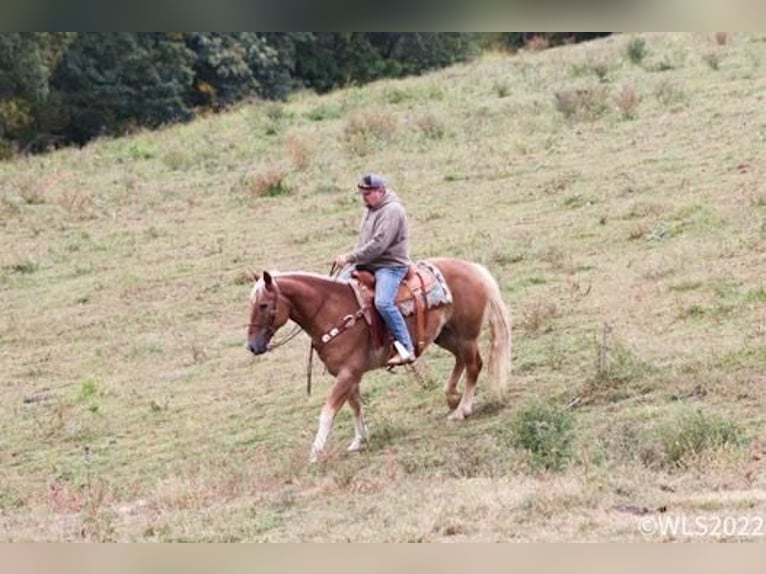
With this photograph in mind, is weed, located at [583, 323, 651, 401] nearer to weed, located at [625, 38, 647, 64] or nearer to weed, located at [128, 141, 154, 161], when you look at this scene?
weed, located at [128, 141, 154, 161]

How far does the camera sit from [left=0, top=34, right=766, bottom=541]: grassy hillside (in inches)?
309

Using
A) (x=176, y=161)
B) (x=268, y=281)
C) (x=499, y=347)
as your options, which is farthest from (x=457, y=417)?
(x=176, y=161)

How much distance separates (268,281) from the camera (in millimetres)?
9766

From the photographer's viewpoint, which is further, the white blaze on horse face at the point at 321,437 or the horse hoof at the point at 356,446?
the horse hoof at the point at 356,446

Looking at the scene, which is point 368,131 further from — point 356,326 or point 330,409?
point 330,409

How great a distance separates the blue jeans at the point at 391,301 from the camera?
392 inches

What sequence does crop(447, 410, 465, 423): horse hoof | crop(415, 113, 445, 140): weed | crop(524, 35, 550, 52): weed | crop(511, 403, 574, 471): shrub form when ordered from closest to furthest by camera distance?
crop(511, 403, 574, 471): shrub → crop(447, 410, 465, 423): horse hoof → crop(415, 113, 445, 140): weed → crop(524, 35, 550, 52): weed

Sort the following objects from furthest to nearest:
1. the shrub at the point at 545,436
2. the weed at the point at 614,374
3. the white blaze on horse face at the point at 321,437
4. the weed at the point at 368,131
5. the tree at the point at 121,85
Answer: the tree at the point at 121,85
the weed at the point at 368,131
the weed at the point at 614,374
the white blaze on horse face at the point at 321,437
the shrub at the point at 545,436

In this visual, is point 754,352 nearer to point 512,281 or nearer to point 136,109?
point 512,281

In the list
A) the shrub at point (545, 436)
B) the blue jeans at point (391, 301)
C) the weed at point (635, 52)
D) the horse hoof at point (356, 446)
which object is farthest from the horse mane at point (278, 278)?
the weed at point (635, 52)

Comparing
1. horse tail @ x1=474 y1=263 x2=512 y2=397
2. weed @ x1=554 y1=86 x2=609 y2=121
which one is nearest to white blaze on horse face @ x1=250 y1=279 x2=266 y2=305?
horse tail @ x1=474 y1=263 x2=512 y2=397

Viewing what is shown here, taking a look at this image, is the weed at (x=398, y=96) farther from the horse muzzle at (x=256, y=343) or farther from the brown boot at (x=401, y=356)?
the horse muzzle at (x=256, y=343)

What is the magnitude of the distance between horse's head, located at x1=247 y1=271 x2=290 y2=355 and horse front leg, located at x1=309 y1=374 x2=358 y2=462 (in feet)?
2.32

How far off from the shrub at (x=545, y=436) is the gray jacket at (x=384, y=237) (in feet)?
5.85
